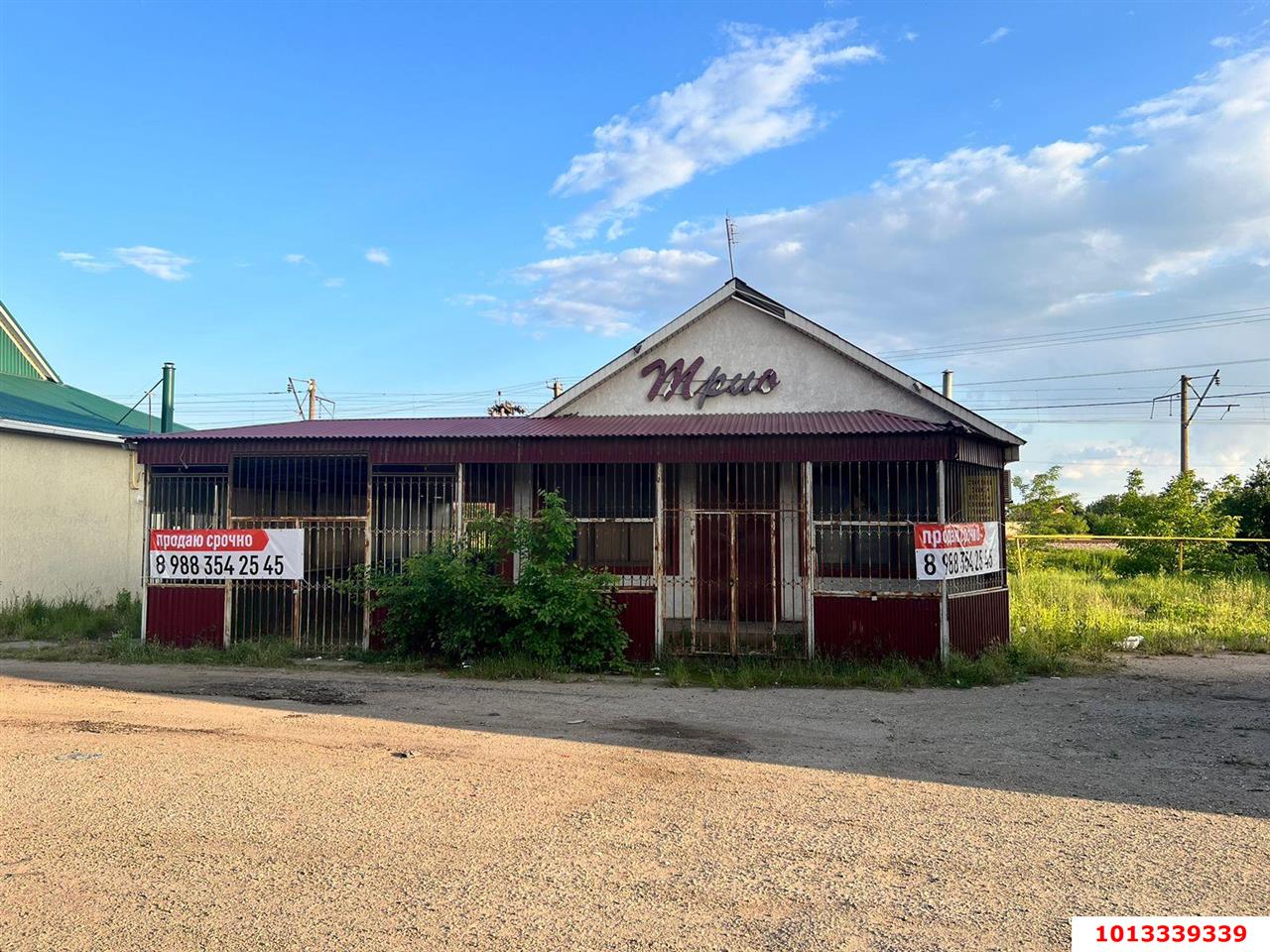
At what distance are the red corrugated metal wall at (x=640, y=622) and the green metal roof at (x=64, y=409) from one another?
12.2 m

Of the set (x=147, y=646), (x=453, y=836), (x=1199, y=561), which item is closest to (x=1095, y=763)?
(x=453, y=836)

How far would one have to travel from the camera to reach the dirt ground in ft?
13.0

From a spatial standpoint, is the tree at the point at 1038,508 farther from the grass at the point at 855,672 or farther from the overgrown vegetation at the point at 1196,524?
the grass at the point at 855,672

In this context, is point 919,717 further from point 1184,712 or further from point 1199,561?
point 1199,561

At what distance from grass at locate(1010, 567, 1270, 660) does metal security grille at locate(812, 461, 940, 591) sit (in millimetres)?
1974

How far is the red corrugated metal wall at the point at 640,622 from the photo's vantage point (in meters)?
11.4

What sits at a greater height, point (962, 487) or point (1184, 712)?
point (962, 487)

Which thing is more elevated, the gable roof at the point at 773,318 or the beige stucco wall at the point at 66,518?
the gable roof at the point at 773,318

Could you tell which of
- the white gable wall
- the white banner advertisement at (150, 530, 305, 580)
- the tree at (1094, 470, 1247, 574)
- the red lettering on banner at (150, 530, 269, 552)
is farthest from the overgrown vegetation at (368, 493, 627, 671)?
the tree at (1094, 470, 1247, 574)

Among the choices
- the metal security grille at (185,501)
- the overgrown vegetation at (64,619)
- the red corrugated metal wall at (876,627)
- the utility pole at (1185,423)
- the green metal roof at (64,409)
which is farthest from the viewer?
the utility pole at (1185,423)

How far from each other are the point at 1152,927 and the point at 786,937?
65.8 inches

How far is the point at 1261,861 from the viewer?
15.4 ft

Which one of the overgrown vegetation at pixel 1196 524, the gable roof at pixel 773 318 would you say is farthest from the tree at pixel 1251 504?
the gable roof at pixel 773 318

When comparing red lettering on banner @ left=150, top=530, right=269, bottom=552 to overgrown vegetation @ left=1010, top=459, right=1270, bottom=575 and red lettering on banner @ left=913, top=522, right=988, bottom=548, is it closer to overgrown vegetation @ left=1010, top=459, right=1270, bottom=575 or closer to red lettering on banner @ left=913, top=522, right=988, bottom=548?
red lettering on banner @ left=913, top=522, right=988, bottom=548
